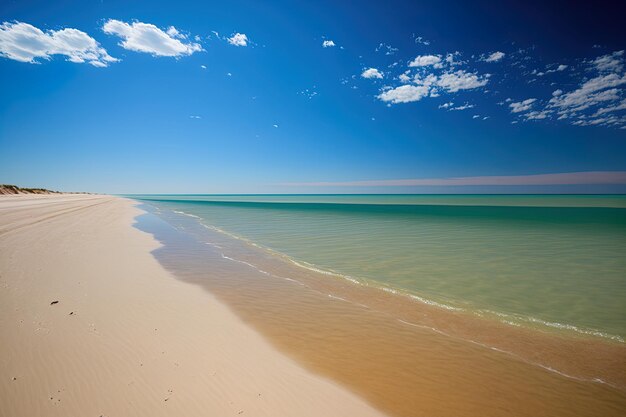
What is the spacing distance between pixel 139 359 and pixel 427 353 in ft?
16.6

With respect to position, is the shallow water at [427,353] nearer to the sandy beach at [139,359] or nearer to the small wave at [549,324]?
the small wave at [549,324]

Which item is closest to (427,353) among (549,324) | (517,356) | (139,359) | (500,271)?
(517,356)

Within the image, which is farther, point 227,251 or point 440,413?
point 227,251

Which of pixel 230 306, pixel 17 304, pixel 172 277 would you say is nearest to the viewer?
pixel 17 304

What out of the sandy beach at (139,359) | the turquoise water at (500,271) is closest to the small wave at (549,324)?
the turquoise water at (500,271)

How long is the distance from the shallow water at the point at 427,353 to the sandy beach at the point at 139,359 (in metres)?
0.60

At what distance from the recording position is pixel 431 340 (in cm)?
569

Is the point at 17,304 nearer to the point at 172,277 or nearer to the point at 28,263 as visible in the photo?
the point at 172,277

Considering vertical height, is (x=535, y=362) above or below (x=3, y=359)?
below

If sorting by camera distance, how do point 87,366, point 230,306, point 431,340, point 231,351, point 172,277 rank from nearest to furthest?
1. point 87,366
2. point 231,351
3. point 431,340
4. point 230,306
5. point 172,277

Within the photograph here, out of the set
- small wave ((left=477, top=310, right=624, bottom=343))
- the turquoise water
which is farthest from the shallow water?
the turquoise water

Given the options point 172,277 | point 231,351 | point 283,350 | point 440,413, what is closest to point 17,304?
point 172,277

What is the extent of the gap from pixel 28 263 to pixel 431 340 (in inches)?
530

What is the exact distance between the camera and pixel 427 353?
5.18 m
